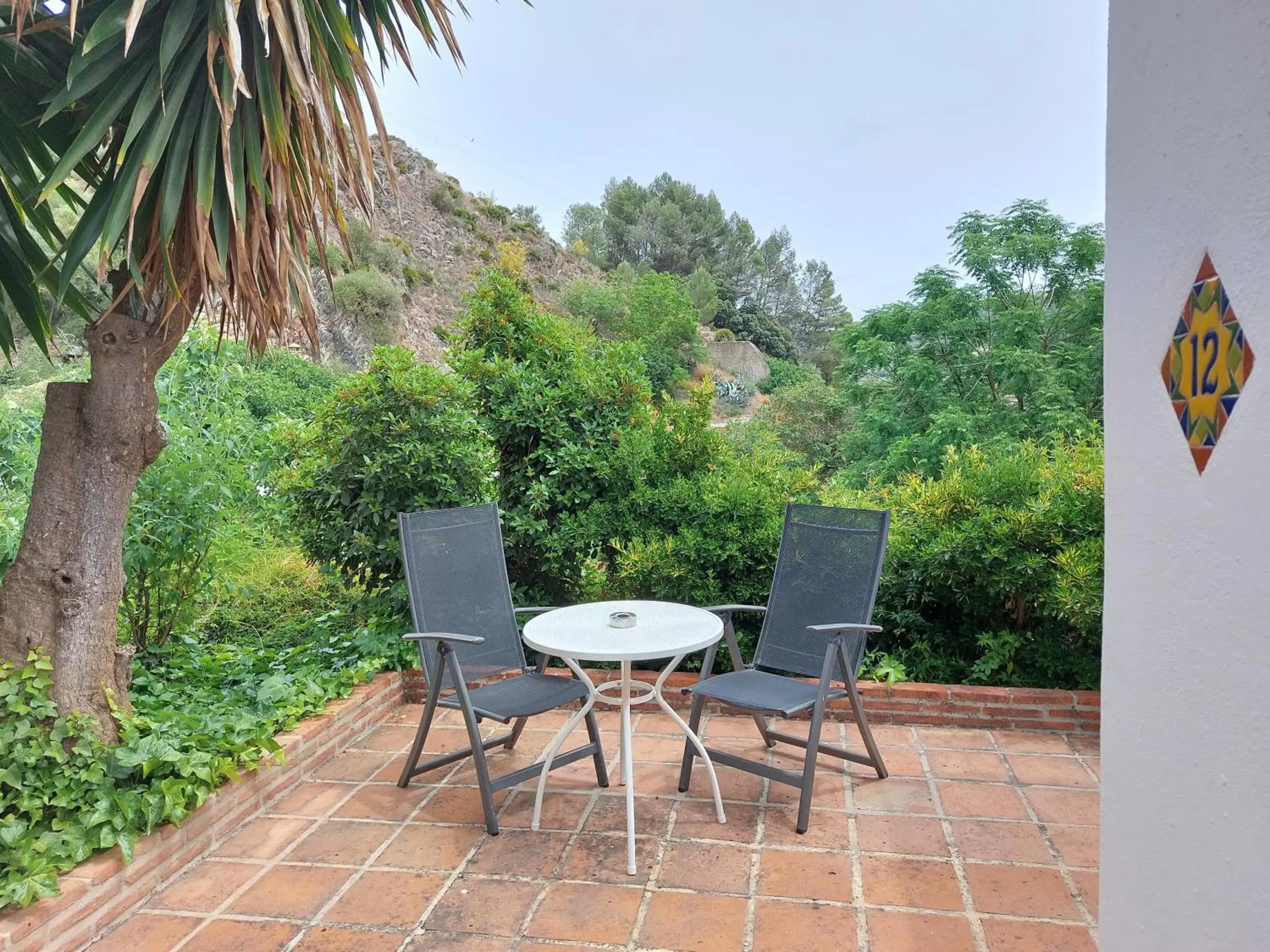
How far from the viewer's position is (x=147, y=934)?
238cm

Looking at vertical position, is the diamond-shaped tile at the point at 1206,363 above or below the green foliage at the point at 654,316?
below

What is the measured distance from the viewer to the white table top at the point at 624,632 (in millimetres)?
2832

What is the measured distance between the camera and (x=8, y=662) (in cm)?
281

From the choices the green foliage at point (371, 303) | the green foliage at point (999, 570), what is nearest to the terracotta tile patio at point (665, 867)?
the green foliage at point (999, 570)

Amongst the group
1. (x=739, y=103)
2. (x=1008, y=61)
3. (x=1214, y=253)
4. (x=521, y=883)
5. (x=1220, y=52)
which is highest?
(x=739, y=103)

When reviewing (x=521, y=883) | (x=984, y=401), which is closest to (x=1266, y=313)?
(x=521, y=883)

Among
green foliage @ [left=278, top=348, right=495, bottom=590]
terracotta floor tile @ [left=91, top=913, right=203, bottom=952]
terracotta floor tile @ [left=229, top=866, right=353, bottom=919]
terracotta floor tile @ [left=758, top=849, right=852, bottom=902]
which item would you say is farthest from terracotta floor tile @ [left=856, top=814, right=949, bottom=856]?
green foliage @ [left=278, top=348, right=495, bottom=590]

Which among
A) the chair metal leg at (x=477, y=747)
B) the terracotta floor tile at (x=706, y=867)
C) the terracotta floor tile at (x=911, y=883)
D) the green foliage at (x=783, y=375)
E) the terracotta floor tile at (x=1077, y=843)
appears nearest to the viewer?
the terracotta floor tile at (x=911, y=883)

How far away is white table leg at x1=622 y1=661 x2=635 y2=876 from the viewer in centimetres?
271

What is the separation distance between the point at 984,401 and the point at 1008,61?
15920 mm

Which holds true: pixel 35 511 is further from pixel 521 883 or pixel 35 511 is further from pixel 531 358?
pixel 531 358

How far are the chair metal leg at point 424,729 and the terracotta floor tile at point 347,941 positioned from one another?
85 centimetres

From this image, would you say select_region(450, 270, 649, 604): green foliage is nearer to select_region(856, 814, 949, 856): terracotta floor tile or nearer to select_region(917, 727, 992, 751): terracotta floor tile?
select_region(917, 727, 992, 751): terracotta floor tile

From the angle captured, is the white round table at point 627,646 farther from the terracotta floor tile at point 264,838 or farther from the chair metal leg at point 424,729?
the terracotta floor tile at point 264,838
